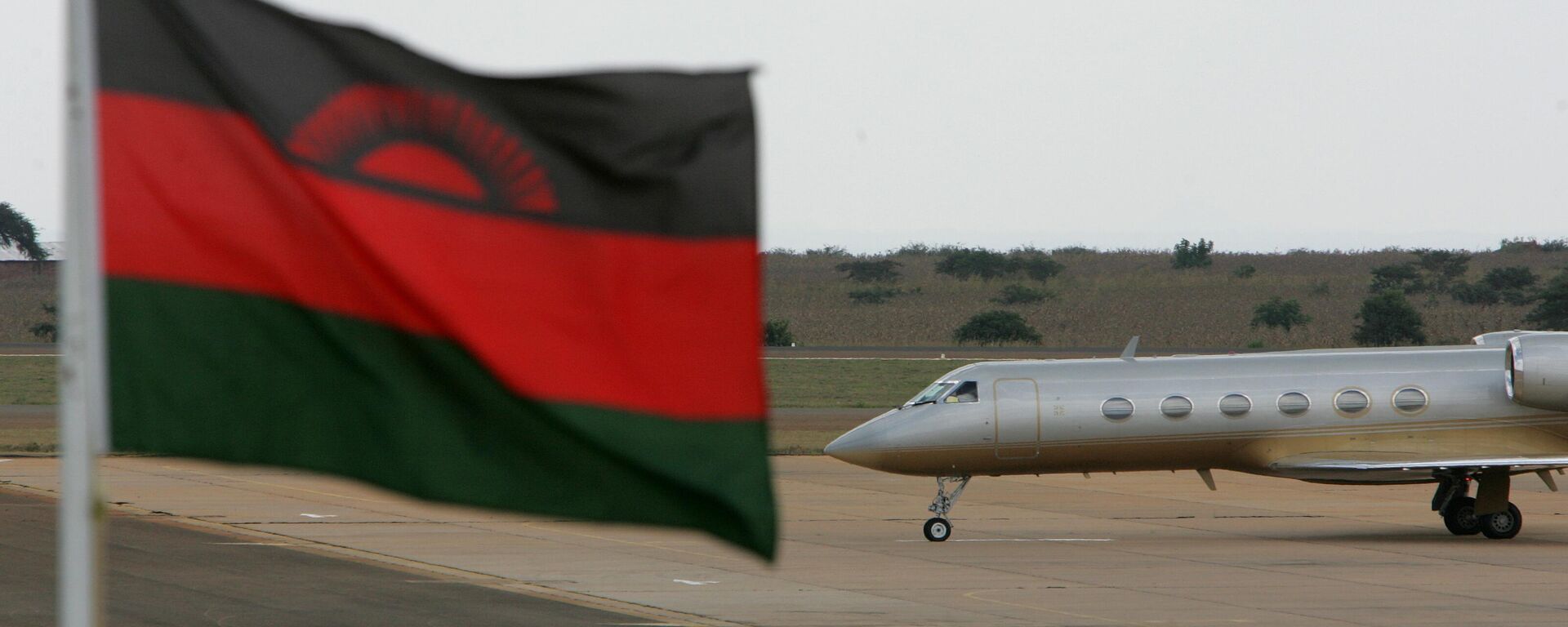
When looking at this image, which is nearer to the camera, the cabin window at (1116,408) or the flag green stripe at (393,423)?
the flag green stripe at (393,423)

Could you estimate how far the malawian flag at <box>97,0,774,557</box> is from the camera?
5188 mm

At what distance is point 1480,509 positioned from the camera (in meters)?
22.6

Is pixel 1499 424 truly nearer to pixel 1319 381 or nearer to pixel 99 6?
pixel 1319 381

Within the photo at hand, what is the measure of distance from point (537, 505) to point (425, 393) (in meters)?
0.48

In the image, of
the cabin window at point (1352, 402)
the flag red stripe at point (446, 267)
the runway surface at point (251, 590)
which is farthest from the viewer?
the cabin window at point (1352, 402)

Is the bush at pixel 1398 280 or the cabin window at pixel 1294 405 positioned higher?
the bush at pixel 1398 280

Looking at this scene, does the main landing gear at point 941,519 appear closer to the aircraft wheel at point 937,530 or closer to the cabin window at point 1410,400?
the aircraft wheel at point 937,530

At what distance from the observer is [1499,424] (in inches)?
890

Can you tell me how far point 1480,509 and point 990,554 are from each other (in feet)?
21.9

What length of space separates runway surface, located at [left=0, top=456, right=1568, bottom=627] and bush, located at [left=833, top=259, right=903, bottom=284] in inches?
3596

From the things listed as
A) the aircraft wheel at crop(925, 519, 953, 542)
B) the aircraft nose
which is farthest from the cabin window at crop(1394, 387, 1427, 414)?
the aircraft nose

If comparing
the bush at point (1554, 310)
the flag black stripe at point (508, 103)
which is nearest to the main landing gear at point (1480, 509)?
the flag black stripe at point (508, 103)

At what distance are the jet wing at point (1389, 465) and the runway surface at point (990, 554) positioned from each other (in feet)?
2.83

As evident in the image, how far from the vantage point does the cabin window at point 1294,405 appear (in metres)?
22.4
